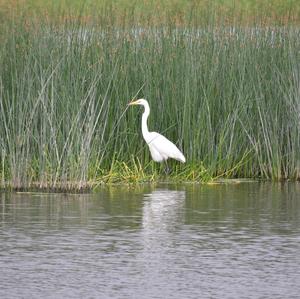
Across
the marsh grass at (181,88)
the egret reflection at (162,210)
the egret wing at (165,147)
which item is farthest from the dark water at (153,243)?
the marsh grass at (181,88)

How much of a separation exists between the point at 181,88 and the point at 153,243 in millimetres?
4408

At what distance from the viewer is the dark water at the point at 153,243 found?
6879 millimetres

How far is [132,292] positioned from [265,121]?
5999 mm

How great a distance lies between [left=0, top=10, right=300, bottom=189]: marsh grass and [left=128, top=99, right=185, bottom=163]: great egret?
8.8 inches

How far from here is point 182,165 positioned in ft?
41.1

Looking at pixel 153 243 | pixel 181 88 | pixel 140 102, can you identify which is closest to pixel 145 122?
pixel 140 102

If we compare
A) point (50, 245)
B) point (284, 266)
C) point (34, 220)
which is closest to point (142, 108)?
point (34, 220)

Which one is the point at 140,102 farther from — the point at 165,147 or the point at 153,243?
the point at 153,243

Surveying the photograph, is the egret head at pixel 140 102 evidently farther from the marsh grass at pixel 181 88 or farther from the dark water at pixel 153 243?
the dark water at pixel 153 243

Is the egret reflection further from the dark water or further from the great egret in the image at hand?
the great egret

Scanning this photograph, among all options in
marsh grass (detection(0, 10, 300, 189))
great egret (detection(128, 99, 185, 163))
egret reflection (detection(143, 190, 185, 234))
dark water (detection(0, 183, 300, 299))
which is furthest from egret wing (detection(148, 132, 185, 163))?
egret reflection (detection(143, 190, 185, 234))

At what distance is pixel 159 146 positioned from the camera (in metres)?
11.9

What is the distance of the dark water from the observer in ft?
22.6

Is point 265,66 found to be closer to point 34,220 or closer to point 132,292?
point 34,220
